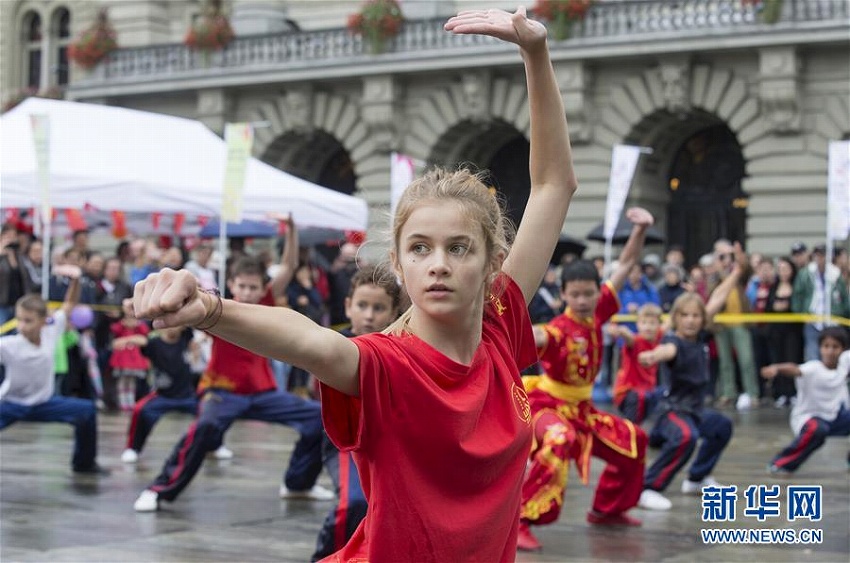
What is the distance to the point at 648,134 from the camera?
2744 centimetres

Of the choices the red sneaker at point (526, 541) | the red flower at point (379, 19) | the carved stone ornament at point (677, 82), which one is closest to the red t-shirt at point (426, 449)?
the red sneaker at point (526, 541)

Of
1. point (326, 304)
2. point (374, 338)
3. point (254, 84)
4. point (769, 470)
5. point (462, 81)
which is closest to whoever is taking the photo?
point (374, 338)

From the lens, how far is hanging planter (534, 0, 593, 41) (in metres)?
26.4

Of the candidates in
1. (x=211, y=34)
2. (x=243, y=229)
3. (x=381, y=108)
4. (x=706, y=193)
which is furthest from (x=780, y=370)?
(x=211, y=34)

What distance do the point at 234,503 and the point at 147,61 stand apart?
2433 cm

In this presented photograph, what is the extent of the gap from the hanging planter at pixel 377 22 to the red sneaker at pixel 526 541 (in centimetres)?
2197

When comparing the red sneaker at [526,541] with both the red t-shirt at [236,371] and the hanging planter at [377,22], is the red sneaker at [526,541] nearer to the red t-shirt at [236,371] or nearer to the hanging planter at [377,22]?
the red t-shirt at [236,371]

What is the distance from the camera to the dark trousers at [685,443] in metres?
9.34

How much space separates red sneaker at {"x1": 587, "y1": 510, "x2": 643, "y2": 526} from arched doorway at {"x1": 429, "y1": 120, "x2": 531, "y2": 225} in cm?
2041

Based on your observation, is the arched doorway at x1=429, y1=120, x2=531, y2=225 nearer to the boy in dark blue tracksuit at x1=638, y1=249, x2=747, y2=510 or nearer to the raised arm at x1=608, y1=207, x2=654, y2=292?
the boy in dark blue tracksuit at x1=638, y1=249, x2=747, y2=510

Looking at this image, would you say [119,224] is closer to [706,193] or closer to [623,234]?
[623,234]

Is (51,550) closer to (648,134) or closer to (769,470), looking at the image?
(769,470)

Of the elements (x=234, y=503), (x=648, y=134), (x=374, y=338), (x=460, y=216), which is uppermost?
(x=648, y=134)

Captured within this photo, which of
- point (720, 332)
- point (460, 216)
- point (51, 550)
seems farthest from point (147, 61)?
point (460, 216)
